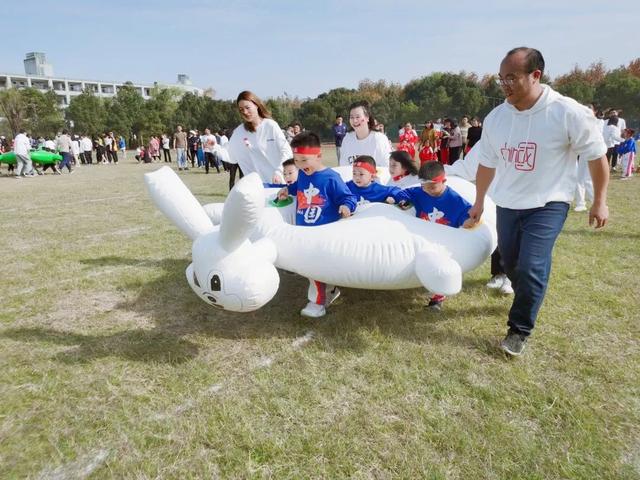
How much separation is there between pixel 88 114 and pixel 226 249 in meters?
52.1

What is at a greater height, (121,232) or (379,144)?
(379,144)

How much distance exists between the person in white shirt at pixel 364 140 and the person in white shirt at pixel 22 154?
14.6 m

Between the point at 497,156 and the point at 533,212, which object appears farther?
the point at 497,156

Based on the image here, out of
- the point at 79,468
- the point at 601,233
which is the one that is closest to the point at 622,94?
the point at 601,233

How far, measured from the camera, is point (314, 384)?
240cm

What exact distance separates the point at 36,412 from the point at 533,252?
9.59ft

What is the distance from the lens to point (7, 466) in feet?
6.09

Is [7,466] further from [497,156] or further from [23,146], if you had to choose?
[23,146]

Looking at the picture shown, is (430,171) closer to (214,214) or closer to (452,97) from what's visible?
(214,214)

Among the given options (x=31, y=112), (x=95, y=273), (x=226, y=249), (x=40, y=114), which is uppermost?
(x=31, y=112)

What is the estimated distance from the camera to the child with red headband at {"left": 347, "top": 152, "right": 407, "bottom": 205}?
11.0 feet

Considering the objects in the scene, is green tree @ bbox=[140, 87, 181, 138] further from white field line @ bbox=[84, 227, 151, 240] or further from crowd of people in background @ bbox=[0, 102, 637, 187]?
white field line @ bbox=[84, 227, 151, 240]

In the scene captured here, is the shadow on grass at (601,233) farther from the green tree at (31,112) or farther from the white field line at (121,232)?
the green tree at (31,112)

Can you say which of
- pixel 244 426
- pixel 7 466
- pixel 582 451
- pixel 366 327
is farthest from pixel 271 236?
pixel 582 451
